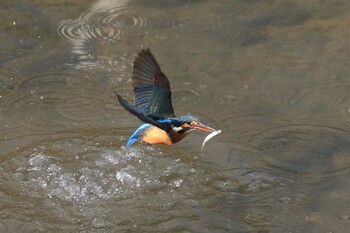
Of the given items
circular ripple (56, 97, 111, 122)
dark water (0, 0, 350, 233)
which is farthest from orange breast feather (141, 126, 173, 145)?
circular ripple (56, 97, 111, 122)

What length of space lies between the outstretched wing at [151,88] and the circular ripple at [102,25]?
202 centimetres

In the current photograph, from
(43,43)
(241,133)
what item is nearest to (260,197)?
(241,133)

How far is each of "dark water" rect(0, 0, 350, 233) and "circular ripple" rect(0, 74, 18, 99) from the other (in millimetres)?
15

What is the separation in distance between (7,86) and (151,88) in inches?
70.7

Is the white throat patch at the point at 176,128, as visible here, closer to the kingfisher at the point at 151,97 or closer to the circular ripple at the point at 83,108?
the kingfisher at the point at 151,97

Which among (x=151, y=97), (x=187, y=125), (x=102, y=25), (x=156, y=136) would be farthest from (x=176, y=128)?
(x=102, y=25)

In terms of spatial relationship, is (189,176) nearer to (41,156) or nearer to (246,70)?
(41,156)

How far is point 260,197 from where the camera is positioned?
5.18 meters

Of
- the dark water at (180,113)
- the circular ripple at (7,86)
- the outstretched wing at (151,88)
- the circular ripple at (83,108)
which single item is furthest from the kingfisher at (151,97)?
the circular ripple at (7,86)

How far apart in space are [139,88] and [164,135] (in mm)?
448

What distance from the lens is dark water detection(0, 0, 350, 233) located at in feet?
16.7

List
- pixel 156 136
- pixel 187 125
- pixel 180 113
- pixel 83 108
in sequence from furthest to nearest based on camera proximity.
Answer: pixel 83 108, pixel 180 113, pixel 156 136, pixel 187 125

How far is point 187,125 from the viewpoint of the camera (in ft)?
15.7

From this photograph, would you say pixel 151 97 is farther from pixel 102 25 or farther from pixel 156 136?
pixel 102 25
